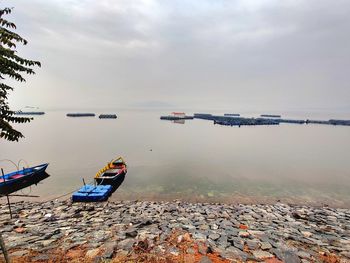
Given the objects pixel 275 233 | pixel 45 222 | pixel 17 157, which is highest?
pixel 275 233

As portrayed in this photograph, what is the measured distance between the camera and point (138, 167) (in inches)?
1387

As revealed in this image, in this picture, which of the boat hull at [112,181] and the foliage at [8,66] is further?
the boat hull at [112,181]

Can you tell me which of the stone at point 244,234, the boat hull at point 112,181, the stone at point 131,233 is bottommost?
the boat hull at point 112,181

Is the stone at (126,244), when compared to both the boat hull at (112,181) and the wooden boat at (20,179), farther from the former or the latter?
the wooden boat at (20,179)

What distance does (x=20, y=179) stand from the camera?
2578 centimetres

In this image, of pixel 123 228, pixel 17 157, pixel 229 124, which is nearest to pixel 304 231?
pixel 123 228

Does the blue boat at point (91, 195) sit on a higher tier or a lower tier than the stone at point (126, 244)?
lower

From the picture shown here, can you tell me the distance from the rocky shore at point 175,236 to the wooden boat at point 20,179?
10922mm

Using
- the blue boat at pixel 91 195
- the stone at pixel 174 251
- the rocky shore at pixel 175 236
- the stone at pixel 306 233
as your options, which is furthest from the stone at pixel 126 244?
the blue boat at pixel 91 195

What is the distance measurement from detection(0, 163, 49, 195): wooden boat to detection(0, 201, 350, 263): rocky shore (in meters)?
10.9

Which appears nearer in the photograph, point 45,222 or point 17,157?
point 45,222

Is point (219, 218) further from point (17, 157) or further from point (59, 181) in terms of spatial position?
point (17, 157)

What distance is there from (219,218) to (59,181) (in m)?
23.1

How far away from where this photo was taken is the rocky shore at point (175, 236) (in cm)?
845
